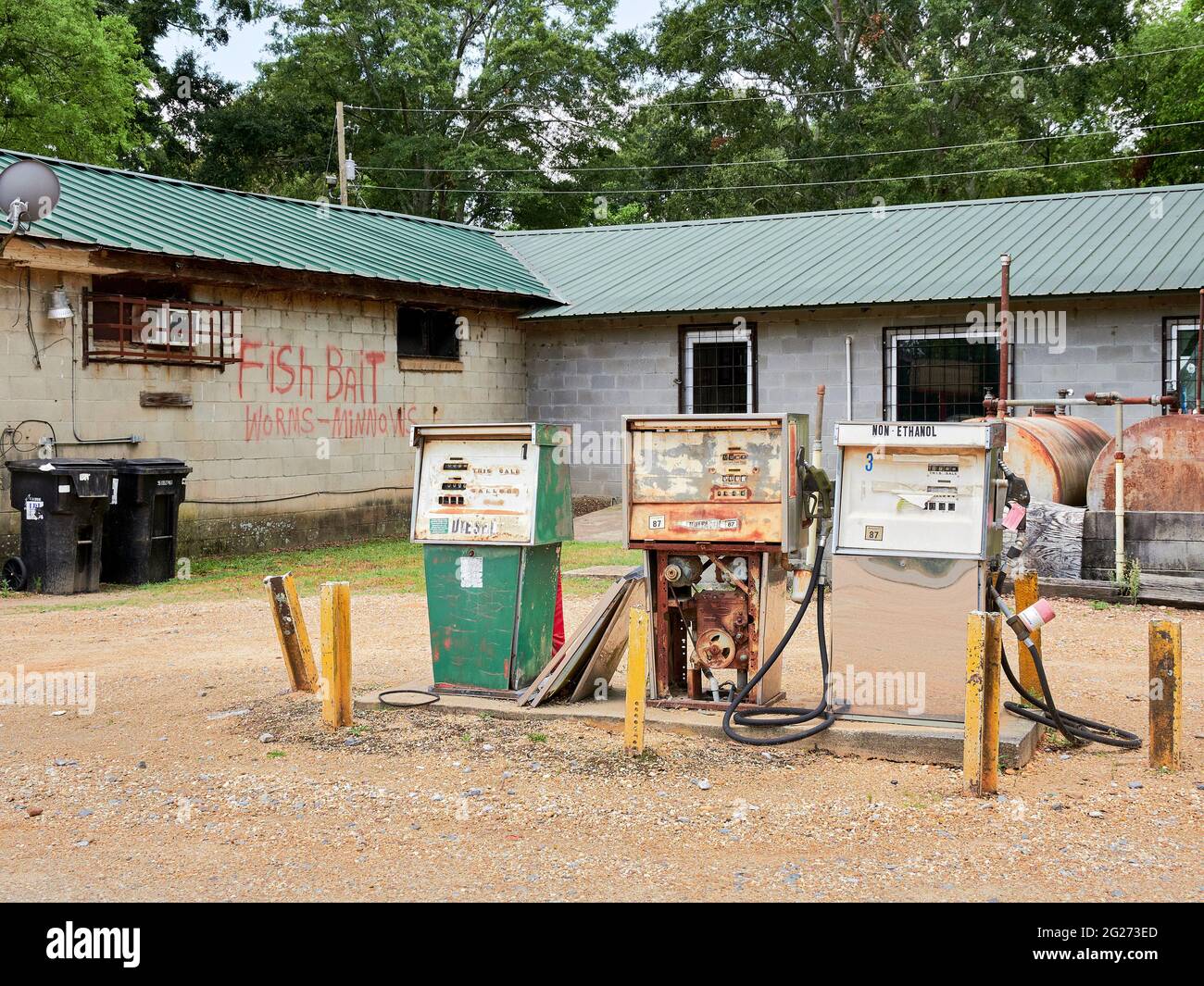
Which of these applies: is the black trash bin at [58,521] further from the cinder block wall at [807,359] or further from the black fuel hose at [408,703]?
the cinder block wall at [807,359]

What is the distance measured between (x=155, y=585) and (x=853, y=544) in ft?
31.9

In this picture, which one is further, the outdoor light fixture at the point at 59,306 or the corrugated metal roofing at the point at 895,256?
the corrugated metal roofing at the point at 895,256

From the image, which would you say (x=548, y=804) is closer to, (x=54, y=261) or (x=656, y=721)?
(x=656, y=721)

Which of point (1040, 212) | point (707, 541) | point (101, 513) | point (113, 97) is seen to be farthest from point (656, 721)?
point (113, 97)

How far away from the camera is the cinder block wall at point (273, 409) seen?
14.8 m

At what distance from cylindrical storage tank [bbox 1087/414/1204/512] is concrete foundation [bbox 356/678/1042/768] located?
660 centimetres

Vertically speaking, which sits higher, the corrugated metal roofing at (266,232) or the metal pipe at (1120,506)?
the corrugated metal roofing at (266,232)

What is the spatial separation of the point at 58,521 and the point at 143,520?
0.95 metres

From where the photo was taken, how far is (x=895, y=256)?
20.7 metres

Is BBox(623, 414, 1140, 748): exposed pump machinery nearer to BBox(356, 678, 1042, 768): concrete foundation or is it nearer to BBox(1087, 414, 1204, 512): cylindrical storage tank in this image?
BBox(356, 678, 1042, 768): concrete foundation

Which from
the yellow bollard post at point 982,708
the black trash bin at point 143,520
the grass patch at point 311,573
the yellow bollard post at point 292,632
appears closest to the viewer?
the yellow bollard post at point 982,708

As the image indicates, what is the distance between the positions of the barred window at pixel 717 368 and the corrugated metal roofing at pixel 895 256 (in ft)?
2.28

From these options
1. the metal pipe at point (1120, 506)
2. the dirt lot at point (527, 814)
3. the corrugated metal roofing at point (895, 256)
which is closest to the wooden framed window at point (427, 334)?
the corrugated metal roofing at point (895, 256)

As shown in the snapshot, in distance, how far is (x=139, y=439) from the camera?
15711 mm
